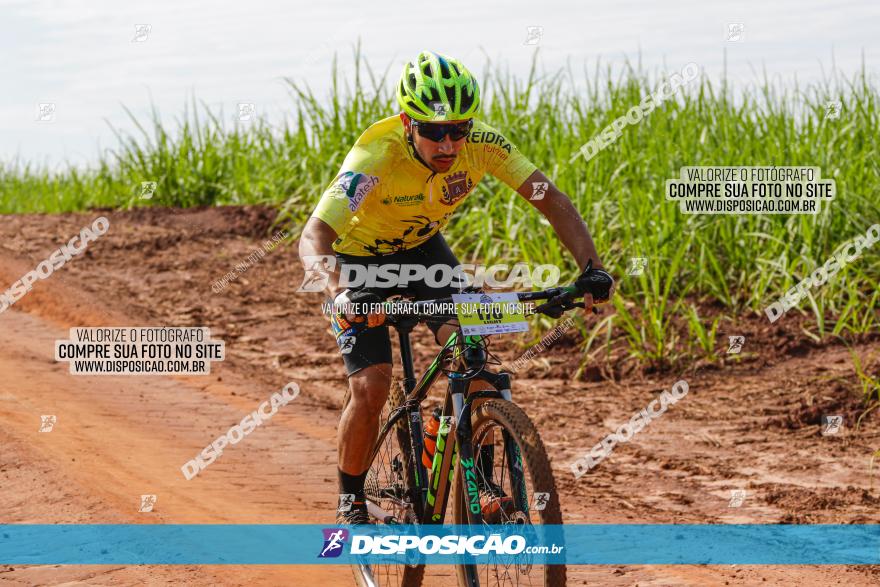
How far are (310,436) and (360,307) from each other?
428cm

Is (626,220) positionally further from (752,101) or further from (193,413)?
(193,413)

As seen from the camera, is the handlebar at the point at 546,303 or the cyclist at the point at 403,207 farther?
the cyclist at the point at 403,207

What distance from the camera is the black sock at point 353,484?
4945 millimetres

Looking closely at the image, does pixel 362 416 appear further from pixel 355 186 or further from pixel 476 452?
pixel 355 186

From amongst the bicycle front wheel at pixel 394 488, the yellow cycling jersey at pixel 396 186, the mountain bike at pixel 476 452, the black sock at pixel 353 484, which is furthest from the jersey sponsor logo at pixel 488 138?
the black sock at pixel 353 484

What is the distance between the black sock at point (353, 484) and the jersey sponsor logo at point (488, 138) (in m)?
1.67

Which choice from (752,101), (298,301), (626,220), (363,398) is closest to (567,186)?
(626,220)

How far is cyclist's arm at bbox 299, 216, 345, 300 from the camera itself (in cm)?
462

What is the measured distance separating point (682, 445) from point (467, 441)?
4.05 metres

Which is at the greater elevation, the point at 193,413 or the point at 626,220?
the point at 626,220

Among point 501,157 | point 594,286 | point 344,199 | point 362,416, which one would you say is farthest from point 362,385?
point 501,157

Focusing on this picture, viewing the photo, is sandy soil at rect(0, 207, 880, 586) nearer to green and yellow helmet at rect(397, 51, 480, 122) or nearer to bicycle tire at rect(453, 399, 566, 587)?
bicycle tire at rect(453, 399, 566, 587)

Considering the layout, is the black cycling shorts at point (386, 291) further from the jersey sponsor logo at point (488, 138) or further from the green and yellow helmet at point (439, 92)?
the green and yellow helmet at point (439, 92)

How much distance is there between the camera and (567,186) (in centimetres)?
1105
